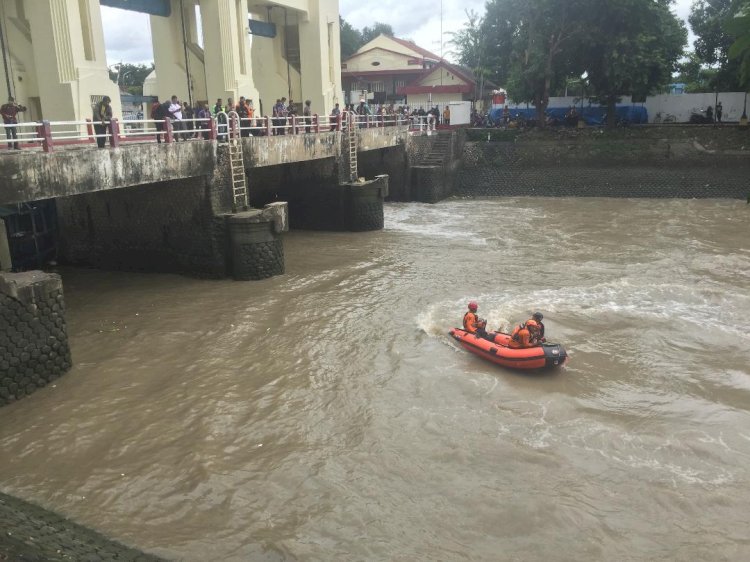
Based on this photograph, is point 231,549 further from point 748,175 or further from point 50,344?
point 748,175

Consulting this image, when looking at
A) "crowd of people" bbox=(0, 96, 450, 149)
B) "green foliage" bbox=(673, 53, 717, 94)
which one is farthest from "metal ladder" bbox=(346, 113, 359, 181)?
"green foliage" bbox=(673, 53, 717, 94)

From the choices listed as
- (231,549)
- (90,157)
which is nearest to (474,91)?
(90,157)

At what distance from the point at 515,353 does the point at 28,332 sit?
7.37 metres

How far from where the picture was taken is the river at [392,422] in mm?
6855

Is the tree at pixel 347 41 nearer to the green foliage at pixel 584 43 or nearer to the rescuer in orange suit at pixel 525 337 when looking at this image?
the green foliage at pixel 584 43

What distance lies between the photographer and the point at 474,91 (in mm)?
44656

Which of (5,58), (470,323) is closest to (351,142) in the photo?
(5,58)

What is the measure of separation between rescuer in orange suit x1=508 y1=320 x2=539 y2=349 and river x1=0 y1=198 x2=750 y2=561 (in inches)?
20.6

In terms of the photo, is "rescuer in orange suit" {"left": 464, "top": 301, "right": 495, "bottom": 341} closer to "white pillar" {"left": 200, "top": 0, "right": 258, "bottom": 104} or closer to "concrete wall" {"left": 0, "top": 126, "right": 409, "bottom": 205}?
"concrete wall" {"left": 0, "top": 126, "right": 409, "bottom": 205}

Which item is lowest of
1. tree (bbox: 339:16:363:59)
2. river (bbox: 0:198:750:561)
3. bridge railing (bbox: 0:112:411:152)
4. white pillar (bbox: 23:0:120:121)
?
river (bbox: 0:198:750:561)

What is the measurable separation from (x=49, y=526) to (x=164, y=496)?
1280mm

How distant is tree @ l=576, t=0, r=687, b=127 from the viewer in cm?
3103

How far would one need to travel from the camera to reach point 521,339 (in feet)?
35.5

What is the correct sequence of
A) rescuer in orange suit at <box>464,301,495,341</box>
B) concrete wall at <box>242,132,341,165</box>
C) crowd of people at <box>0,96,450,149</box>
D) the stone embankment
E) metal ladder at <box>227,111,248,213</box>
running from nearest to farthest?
rescuer in orange suit at <box>464,301,495,341</box> → crowd of people at <box>0,96,450,149</box> → metal ladder at <box>227,111,248,213</box> → concrete wall at <box>242,132,341,165</box> → the stone embankment
